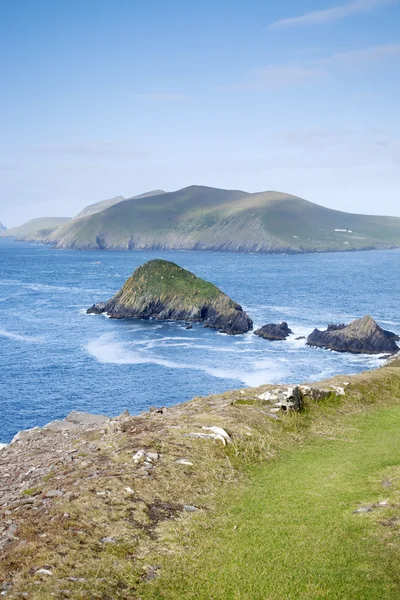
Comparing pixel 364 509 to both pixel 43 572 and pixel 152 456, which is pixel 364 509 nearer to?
pixel 152 456

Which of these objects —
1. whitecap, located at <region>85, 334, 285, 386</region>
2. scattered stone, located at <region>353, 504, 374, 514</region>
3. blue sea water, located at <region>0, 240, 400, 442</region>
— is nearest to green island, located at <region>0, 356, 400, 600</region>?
scattered stone, located at <region>353, 504, 374, 514</region>

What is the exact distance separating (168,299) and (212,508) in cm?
9586

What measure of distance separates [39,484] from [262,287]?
139646 mm

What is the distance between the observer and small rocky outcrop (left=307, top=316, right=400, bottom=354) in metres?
79.7

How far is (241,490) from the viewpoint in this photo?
1636 centimetres

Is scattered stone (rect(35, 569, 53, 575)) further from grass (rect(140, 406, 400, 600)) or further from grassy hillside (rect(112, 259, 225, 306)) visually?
grassy hillside (rect(112, 259, 225, 306))

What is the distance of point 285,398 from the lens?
23.7 m

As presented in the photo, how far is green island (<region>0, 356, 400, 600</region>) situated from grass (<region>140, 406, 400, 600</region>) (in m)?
0.04

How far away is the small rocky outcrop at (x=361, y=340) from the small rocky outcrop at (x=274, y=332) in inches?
262

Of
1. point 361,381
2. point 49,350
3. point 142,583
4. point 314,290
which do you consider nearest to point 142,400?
point 49,350

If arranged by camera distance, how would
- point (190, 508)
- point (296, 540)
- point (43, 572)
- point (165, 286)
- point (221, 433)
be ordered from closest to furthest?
Answer: point (43, 572)
point (296, 540)
point (190, 508)
point (221, 433)
point (165, 286)

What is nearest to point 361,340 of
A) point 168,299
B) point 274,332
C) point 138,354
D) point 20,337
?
point 274,332

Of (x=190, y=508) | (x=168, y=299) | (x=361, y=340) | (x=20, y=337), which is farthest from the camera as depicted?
(x=168, y=299)

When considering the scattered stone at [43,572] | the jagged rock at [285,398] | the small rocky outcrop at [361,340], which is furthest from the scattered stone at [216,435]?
the small rocky outcrop at [361,340]
